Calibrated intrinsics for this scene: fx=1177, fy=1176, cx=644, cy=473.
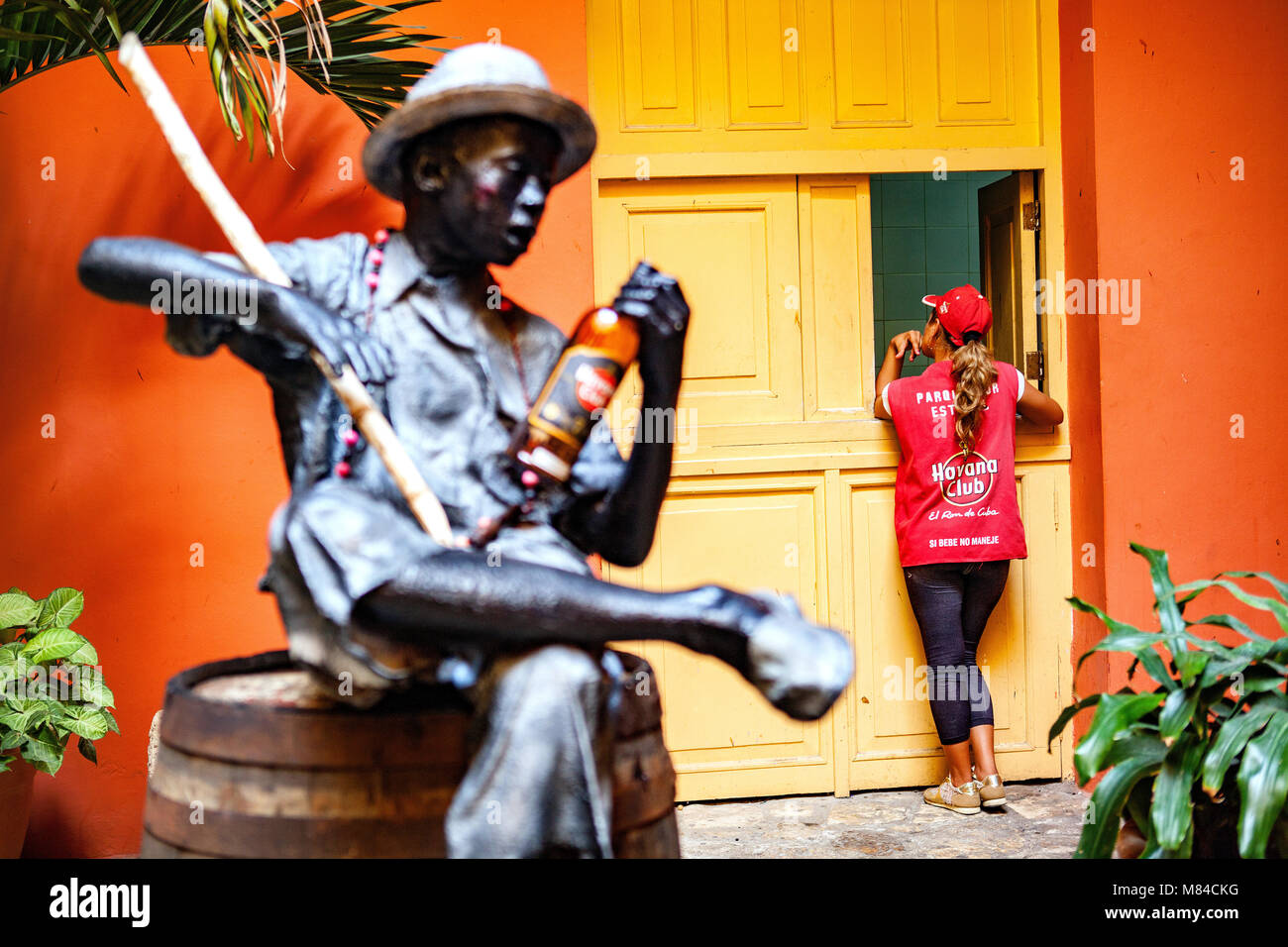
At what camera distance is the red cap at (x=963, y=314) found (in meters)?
4.04

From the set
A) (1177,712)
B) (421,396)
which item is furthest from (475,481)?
(1177,712)

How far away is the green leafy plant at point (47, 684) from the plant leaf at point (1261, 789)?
2.89 meters

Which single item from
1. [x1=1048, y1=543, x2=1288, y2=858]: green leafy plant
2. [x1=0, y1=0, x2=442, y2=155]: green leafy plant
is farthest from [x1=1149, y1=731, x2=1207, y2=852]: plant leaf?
[x1=0, y1=0, x2=442, y2=155]: green leafy plant

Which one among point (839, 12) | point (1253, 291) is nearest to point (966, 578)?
point (1253, 291)

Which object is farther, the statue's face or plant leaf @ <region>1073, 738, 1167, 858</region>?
plant leaf @ <region>1073, 738, 1167, 858</region>

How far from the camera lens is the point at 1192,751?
2395 millimetres

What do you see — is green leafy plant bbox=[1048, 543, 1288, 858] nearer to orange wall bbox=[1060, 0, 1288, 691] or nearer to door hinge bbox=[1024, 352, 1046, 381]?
orange wall bbox=[1060, 0, 1288, 691]

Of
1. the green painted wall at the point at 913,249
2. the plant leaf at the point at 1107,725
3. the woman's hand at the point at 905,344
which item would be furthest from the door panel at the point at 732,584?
the plant leaf at the point at 1107,725

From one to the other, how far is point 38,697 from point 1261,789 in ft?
10.0

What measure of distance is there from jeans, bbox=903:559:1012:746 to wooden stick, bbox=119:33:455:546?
276 centimetres

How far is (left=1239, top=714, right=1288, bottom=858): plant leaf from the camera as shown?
7.20 ft

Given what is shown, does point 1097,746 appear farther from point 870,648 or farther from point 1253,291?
point 1253,291
